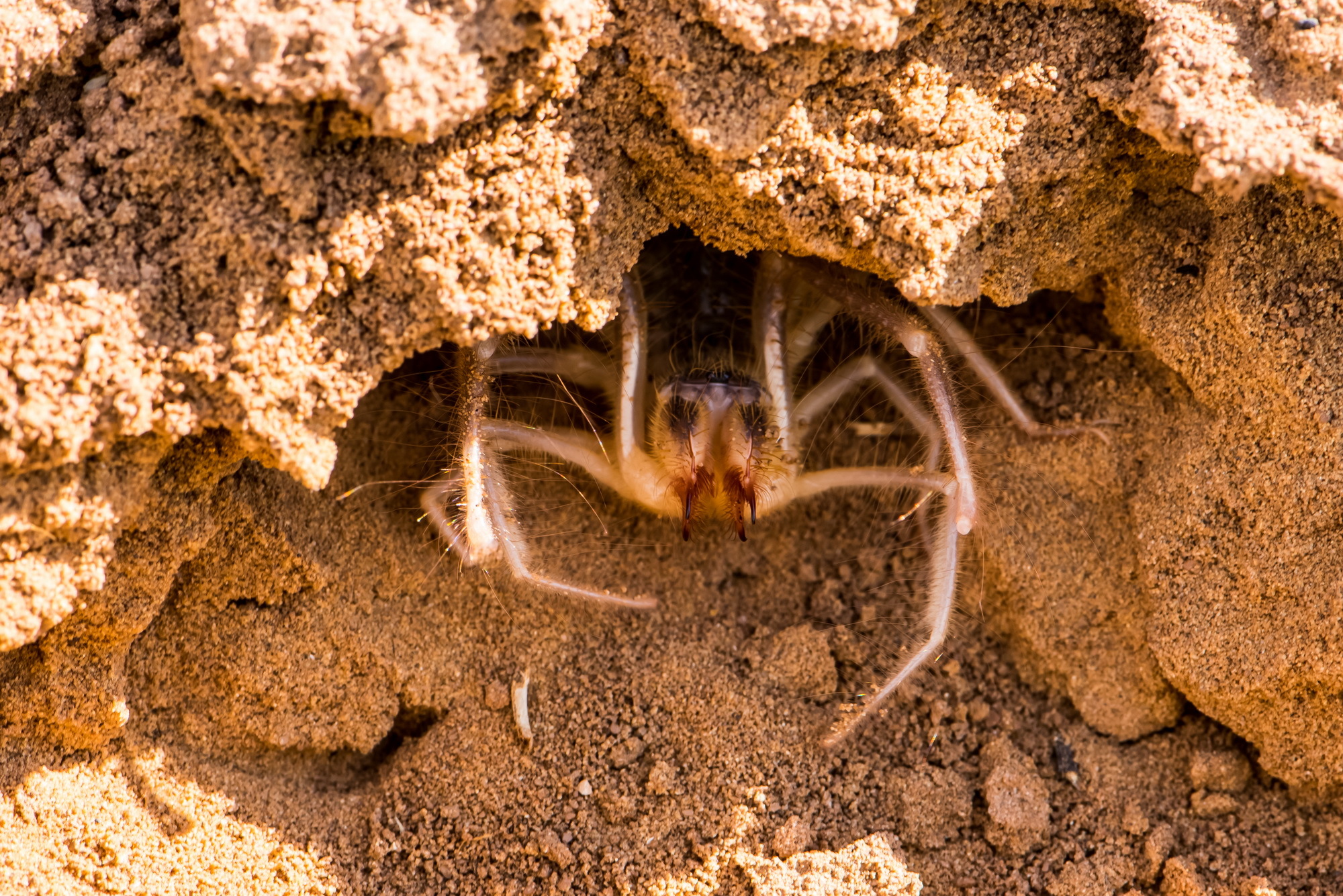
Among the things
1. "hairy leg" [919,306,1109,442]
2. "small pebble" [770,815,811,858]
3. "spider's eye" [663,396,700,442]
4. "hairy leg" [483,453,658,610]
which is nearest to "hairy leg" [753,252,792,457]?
"spider's eye" [663,396,700,442]

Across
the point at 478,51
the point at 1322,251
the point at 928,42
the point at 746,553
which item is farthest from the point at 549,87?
the point at 1322,251

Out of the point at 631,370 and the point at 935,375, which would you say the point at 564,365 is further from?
the point at 935,375

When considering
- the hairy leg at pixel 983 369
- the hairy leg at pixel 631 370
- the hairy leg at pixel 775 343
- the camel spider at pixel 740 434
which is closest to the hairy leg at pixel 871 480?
the camel spider at pixel 740 434

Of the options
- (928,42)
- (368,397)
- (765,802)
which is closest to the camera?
(928,42)

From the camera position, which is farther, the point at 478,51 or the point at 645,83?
the point at 645,83

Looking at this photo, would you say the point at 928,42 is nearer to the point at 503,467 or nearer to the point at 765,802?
the point at 503,467

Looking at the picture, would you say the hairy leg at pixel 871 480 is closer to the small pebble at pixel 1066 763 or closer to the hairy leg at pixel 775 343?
the hairy leg at pixel 775 343
